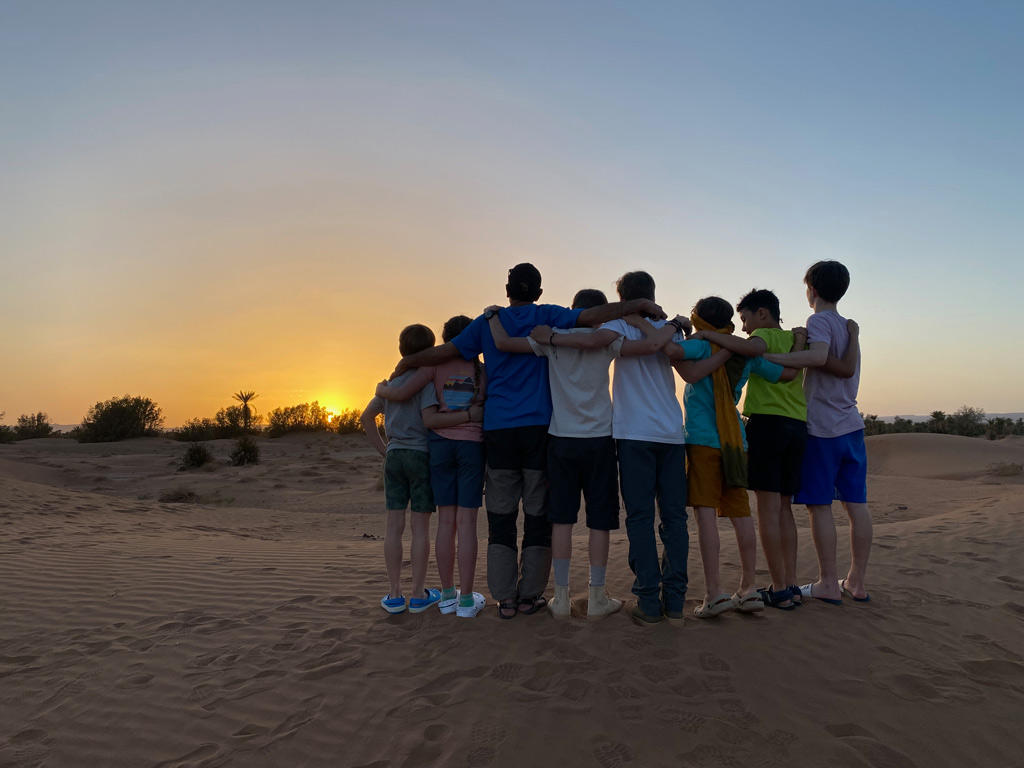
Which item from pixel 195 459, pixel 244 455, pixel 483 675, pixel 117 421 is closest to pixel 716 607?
pixel 483 675

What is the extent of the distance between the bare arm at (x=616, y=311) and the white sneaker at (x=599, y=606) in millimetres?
1797

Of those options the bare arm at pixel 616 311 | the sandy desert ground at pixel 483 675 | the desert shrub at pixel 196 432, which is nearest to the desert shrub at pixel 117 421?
the desert shrub at pixel 196 432

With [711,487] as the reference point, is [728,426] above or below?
above

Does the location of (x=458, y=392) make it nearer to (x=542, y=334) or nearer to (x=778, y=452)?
(x=542, y=334)

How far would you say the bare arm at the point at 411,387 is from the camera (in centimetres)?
417

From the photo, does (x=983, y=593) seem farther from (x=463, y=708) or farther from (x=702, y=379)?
(x=463, y=708)

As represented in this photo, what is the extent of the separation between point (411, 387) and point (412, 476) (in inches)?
25.8

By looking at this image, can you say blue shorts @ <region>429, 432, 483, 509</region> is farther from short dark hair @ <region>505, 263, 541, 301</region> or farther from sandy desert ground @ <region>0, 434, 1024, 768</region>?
short dark hair @ <region>505, 263, 541, 301</region>

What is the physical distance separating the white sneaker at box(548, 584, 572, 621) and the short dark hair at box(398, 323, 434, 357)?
6.43ft

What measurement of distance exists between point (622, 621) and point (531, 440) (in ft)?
4.33

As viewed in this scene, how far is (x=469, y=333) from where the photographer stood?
4.05 meters

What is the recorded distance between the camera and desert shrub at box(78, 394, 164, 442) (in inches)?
1122

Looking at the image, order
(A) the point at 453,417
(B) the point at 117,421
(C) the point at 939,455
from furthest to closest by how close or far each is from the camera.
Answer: (B) the point at 117,421 < (C) the point at 939,455 < (A) the point at 453,417

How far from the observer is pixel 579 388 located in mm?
3861
